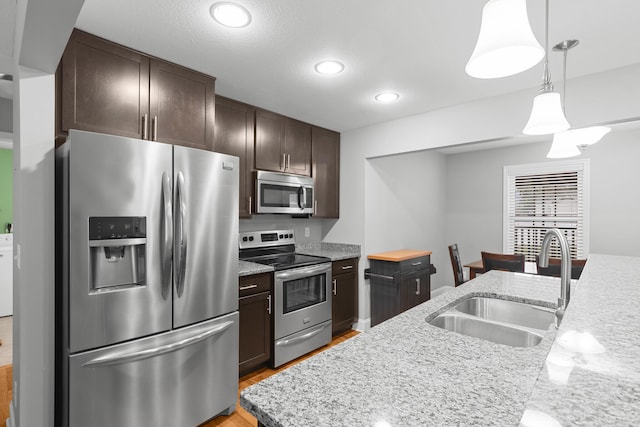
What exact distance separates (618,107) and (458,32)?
136cm

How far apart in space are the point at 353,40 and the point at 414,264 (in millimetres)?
2730

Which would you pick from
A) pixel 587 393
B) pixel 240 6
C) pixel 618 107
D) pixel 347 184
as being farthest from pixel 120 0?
pixel 618 107

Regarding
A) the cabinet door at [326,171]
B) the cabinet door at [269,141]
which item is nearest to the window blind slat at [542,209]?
the cabinet door at [326,171]

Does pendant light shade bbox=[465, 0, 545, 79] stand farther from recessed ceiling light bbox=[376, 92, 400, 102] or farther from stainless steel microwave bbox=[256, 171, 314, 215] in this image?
stainless steel microwave bbox=[256, 171, 314, 215]

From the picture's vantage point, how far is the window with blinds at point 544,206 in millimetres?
4242

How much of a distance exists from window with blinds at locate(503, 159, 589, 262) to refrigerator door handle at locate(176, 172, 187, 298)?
4698 mm

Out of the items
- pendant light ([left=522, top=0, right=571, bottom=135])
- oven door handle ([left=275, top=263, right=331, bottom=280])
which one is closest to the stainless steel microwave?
oven door handle ([left=275, top=263, right=331, bottom=280])

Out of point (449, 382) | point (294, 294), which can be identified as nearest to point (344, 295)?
point (294, 294)

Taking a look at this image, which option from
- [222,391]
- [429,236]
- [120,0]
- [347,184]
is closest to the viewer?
[120,0]

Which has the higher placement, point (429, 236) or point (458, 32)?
point (458, 32)

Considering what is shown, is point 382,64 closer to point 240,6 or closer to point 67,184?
point 240,6

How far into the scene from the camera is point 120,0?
4.93 feet

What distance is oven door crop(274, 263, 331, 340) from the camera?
9.10 ft

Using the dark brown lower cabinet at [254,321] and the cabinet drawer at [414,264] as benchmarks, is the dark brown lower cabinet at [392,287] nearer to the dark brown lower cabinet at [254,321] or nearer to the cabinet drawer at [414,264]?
the cabinet drawer at [414,264]
